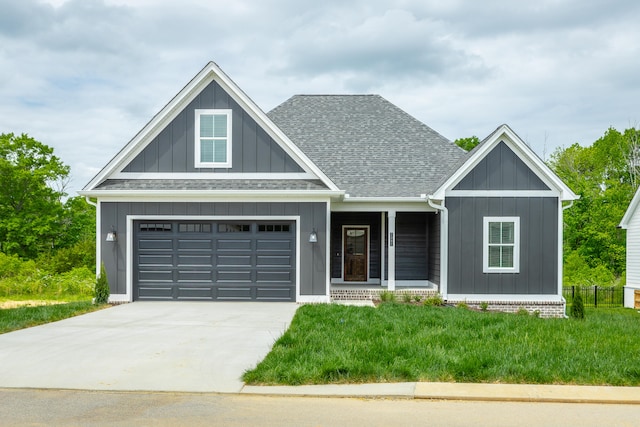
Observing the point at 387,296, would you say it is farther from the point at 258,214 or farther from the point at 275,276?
the point at 258,214

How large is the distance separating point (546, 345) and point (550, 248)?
314 inches

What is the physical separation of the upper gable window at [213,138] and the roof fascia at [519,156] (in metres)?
5.86

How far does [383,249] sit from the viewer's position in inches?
729

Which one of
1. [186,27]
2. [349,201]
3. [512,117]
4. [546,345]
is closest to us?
[546,345]

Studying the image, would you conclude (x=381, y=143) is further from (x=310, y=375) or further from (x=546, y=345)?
(x=310, y=375)

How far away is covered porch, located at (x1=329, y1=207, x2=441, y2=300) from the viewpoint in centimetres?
1761

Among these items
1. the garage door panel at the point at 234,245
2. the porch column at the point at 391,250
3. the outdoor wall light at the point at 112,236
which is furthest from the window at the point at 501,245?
the outdoor wall light at the point at 112,236

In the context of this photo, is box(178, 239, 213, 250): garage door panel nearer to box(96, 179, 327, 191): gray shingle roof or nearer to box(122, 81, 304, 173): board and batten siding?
box(96, 179, 327, 191): gray shingle roof

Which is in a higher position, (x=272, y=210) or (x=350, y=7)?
(x=350, y=7)

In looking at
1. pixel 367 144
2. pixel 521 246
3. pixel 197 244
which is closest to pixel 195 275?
pixel 197 244

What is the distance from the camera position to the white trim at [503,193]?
51.8 ft

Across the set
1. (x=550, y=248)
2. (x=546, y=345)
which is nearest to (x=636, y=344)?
(x=546, y=345)

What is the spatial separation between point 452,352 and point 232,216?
8.64m

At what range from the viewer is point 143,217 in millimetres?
15383
